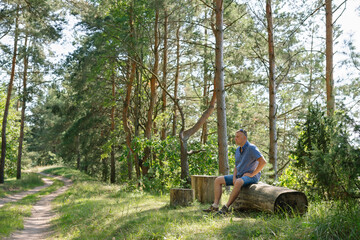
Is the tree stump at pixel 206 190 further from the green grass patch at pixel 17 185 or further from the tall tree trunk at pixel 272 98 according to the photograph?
the green grass patch at pixel 17 185

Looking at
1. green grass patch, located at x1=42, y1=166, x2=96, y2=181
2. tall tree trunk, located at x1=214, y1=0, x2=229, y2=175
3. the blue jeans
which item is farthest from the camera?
green grass patch, located at x1=42, y1=166, x2=96, y2=181

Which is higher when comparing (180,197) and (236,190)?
(236,190)

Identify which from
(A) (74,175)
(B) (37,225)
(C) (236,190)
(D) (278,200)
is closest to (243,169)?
(C) (236,190)

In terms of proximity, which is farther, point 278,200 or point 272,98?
point 272,98

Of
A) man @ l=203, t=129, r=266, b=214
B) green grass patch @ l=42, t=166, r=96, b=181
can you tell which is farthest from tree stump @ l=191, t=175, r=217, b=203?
green grass patch @ l=42, t=166, r=96, b=181

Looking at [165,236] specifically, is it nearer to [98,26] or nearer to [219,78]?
[219,78]

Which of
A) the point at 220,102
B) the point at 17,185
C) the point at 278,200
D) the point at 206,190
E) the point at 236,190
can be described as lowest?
the point at 17,185

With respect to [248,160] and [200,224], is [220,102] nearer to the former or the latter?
[248,160]

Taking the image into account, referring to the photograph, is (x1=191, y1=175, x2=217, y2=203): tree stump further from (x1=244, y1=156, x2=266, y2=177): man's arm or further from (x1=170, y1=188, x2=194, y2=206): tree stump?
(x1=244, y1=156, x2=266, y2=177): man's arm

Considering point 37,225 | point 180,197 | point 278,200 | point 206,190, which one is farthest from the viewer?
point 37,225

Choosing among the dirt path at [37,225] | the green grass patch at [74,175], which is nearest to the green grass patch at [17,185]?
the green grass patch at [74,175]

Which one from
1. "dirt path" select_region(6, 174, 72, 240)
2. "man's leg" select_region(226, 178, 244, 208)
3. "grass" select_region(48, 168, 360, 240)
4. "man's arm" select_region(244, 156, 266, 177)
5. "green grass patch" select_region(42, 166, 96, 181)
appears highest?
"man's arm" select_region(244, 156, 266, 177)

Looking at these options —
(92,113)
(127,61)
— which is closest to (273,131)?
(127,61)

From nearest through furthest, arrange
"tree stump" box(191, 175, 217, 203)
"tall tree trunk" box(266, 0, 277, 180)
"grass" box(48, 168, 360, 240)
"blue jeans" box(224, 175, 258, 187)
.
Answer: "grass" box(48, 168, 360, 240)
"blue jeans" box(224, 175, 258, 187)
"tree stump" box(191, 175, 217, 203)
"tall tree trunk" box(266, 0, 277, 180)
